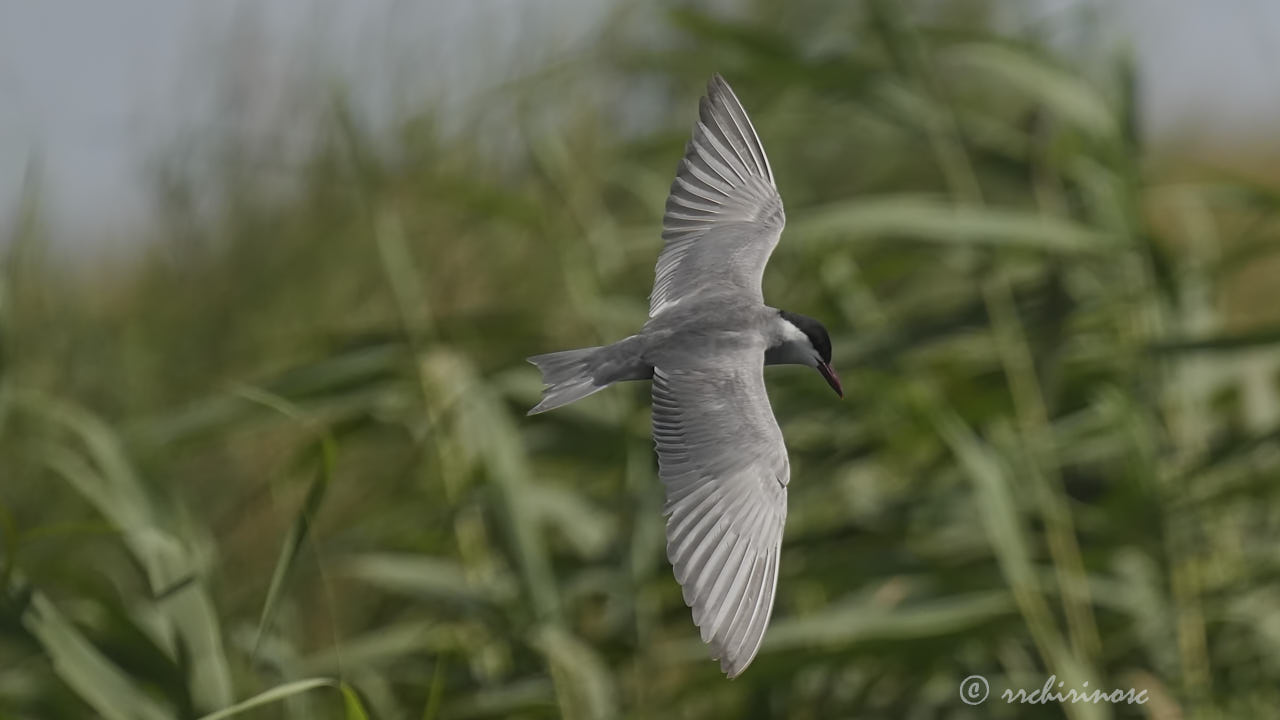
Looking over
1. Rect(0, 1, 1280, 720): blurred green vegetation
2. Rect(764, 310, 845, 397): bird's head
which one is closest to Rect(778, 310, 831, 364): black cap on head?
Rect(764, 310, 845, 397): bird's head

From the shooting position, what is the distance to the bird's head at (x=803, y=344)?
0.66 m

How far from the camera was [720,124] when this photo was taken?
895 mm

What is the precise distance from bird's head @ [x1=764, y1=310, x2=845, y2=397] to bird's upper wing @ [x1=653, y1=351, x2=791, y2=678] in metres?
0.01

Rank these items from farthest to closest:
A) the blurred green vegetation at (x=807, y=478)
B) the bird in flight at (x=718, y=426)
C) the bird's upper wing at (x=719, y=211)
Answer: the blurred green vegetation at (x=807, y=478) < the bird's upper wing at (x=719, y=211) < the bird in flight at (x=718, y=426)

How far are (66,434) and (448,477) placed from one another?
126 cm

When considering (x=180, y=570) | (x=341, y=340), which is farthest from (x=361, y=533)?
(x=180, y=570)

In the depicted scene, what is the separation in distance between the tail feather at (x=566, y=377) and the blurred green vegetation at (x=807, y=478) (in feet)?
1.26

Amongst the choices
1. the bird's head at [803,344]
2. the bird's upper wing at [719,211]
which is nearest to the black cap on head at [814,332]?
the bird's head at [803,344]

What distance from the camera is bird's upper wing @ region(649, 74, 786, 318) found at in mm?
853

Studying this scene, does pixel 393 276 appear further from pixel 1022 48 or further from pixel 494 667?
pixel 1022 48

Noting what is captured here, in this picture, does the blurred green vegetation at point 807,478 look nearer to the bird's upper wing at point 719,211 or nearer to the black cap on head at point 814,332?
the bird's upper wing at point 719,211

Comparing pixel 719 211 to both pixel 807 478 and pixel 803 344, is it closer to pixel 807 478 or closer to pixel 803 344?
pixel 803 344

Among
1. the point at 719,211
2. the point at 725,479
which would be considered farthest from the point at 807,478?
the point at 725,479

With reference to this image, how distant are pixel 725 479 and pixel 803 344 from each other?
87 mm
